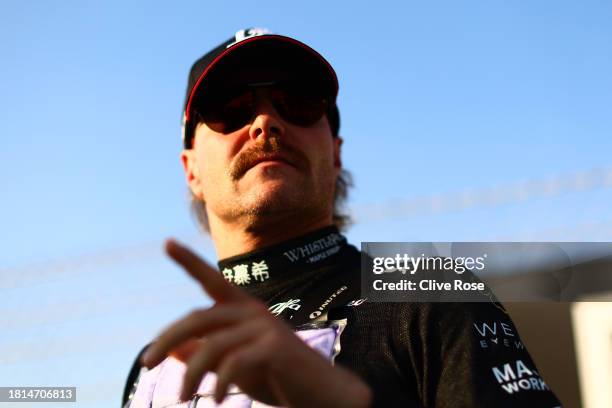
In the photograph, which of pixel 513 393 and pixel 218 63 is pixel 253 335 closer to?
pixel 513 393

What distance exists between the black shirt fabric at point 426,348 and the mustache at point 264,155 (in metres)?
0.55

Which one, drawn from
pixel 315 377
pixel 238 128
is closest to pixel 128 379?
pixel 238 128

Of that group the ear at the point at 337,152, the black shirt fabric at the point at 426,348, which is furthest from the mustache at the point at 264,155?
the ear at the point at 337,152

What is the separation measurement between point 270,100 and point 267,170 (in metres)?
0.32

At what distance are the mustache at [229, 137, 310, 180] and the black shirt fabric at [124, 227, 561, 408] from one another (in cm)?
55

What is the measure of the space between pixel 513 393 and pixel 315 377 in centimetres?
82

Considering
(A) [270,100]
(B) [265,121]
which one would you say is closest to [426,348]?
(B) [265,121]

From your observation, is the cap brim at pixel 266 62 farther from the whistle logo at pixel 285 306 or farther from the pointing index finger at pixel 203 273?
the pointing index finger at pixel 203 273

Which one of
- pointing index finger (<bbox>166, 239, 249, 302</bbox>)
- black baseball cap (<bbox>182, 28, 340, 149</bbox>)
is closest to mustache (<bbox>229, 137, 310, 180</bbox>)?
black baseball cap (<bbox>182, 28, 340, 149</bbox>)

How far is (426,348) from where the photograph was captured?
6.62 feet

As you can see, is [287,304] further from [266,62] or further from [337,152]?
[337,152]

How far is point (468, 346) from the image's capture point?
1965 mm

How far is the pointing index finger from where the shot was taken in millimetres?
1182

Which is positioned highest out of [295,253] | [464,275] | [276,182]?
[276,182]
